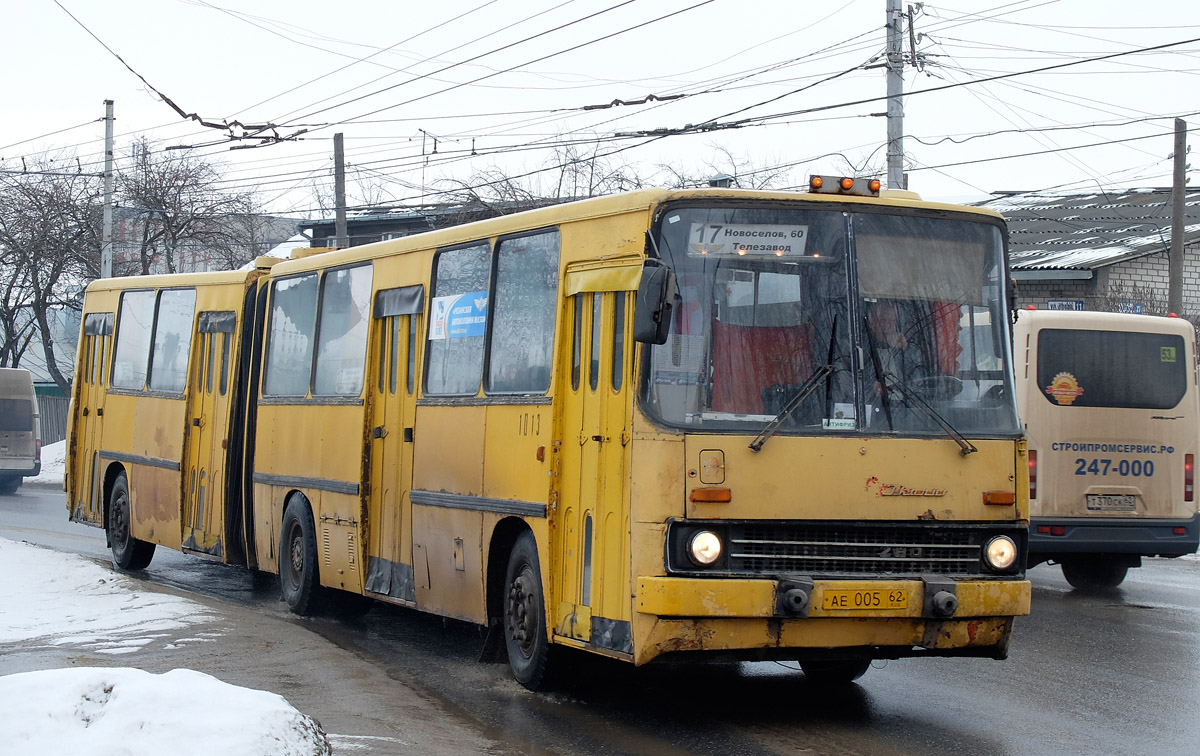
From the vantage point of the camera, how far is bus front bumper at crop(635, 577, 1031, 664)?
23.7ft

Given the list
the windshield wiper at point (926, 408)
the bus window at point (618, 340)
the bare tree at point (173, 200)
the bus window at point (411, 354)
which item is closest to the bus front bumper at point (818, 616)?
the windshield wiper at point (926, 408)

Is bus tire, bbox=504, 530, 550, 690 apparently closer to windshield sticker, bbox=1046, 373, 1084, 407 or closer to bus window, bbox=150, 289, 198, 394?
windshield sticker, bbox=1046, 373, 1084, 407

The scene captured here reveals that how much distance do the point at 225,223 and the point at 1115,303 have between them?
27.8 metres

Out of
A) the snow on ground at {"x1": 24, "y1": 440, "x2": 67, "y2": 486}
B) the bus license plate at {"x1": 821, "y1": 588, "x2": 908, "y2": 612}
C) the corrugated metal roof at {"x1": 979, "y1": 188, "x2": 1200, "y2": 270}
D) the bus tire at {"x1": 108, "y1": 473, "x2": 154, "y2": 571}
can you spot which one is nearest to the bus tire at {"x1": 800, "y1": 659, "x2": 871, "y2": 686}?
the bus license plate at {"x1": 821, "y1": 588, "x2": 908, "y2": 612}

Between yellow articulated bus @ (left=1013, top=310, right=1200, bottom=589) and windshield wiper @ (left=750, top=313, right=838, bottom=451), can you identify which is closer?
windshield wiper @ (left=750, top=313, right=838, bottom=451)

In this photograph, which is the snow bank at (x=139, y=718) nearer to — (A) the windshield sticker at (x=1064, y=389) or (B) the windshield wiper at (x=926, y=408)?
(B) the windshield wiper at (x=926, y=408)

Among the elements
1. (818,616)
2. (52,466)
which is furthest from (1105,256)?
(818,616)

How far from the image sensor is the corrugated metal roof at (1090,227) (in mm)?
34250

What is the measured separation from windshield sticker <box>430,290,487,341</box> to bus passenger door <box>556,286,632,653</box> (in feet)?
4.61

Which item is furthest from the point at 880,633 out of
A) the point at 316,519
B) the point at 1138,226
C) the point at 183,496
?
the point at 1138,226

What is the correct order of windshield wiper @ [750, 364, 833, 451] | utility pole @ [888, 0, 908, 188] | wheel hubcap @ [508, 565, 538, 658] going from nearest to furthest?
windshield wiper @ [750, 364, 833, 451] → wheel hubcap @ [508, 565, 538, 658] → utility pole @ [888, 0, 908, 188]

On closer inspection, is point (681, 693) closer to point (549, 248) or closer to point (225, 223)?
point (549, 248)

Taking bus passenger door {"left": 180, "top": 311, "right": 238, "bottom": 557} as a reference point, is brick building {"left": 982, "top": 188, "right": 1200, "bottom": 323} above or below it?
above

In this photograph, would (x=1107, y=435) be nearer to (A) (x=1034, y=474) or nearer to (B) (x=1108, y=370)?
(B) (x=1108, y=370)
